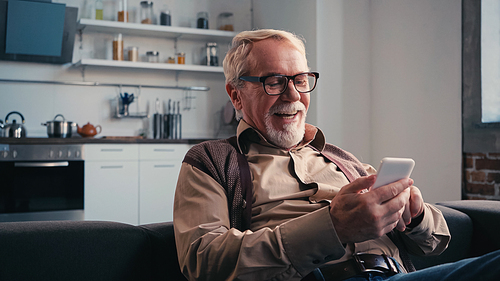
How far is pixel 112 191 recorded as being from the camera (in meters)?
3.68

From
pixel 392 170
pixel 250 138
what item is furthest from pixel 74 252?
pixel 392 170

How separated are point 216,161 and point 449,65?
2390 millimetres

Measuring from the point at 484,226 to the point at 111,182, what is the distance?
3.04m

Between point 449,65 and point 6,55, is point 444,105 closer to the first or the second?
point 449,65

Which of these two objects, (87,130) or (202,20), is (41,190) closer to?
(87,130)

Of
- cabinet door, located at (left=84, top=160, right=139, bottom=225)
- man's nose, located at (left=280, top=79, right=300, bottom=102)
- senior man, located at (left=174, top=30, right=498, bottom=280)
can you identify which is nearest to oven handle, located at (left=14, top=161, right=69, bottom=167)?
cabinet door, located at (left=84, top=160, right=139, bottom=225)

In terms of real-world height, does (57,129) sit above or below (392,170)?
above

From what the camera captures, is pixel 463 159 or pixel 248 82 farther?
pixel 463 159

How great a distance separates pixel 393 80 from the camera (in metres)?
3.53

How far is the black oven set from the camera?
11.1ft

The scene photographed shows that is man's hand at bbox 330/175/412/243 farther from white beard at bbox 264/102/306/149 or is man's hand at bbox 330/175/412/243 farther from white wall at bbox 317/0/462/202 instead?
white wall at bbox 317/0/462/202

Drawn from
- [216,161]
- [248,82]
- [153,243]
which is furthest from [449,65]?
[153,243]

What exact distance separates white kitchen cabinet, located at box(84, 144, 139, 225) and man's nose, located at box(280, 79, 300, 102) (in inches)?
106

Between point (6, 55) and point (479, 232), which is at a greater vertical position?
point (6, 55)
